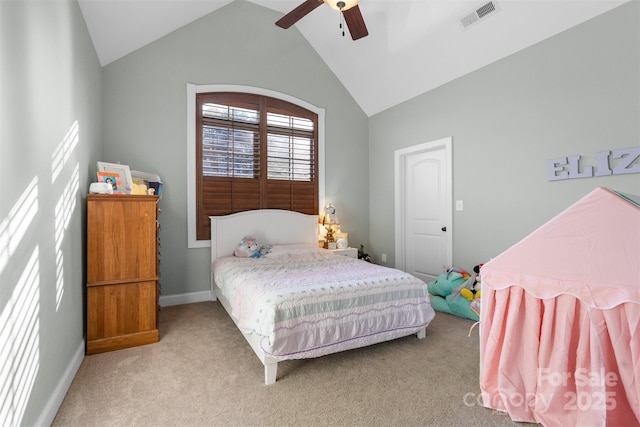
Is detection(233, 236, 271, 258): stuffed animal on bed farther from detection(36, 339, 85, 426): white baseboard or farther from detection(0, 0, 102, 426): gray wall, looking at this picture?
detection(36, 339, 85, 426): white baseboard

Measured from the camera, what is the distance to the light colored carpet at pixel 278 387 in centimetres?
160

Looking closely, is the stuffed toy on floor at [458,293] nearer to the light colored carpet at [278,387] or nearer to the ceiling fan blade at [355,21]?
the light colored carpet at [278,387]

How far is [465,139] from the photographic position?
3.61 meters

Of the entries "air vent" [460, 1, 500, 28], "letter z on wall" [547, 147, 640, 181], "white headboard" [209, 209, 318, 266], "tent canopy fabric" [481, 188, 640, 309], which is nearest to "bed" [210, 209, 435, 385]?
"white headboard" [209, 209, 318, 266]

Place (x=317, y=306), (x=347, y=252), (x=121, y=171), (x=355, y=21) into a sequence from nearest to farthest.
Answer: (x=317, y=306) → (x=355, y=21) → (x=121, y=171) → (x=347, y=252)

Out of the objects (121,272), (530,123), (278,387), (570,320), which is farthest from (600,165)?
(121,272)

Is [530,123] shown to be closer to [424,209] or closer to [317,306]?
[424,209]

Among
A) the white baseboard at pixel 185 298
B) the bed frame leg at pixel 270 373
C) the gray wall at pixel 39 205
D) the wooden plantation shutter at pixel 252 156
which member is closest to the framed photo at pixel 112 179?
the gray wall at pixel 39 205

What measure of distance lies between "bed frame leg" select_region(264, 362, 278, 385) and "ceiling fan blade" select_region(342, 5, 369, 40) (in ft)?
8.99

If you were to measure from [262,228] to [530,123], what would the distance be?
3.15 m

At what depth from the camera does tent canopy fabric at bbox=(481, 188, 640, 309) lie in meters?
1.20

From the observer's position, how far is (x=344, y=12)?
2.59m

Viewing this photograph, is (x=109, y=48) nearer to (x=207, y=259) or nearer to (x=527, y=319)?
(x=207, y=259)

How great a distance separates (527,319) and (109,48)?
4.05 m
